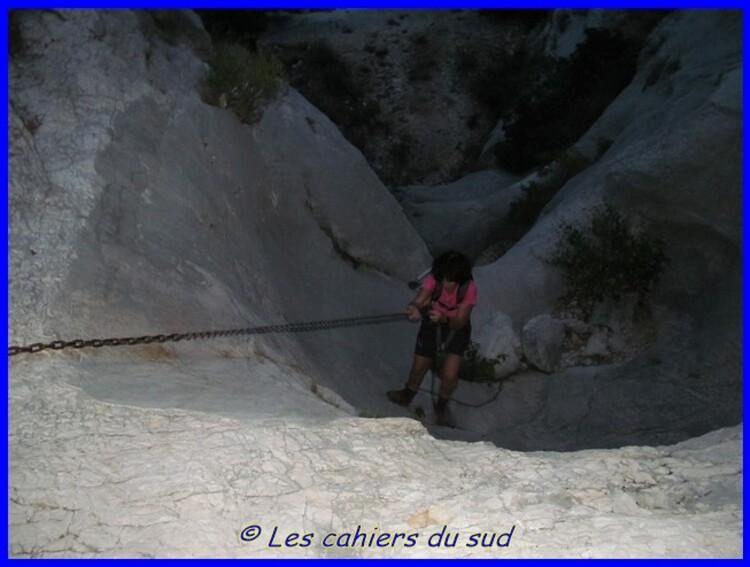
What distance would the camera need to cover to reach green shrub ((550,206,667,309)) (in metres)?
9.04

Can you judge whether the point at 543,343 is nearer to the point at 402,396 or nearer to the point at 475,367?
the point at 475,367

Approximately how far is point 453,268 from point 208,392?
8.75 feet

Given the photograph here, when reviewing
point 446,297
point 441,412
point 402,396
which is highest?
point 446,297

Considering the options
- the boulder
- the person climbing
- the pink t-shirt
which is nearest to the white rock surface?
the boulder

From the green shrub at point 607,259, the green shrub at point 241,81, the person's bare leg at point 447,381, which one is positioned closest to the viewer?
the person's bare leg at point 447,381

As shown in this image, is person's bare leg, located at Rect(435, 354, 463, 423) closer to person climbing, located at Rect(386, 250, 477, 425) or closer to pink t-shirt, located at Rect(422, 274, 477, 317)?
person climbing, located at Rect(386, 250, 477, 425)

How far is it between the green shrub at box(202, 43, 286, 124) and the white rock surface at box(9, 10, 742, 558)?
18 cm

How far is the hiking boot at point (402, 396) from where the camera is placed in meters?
6.82

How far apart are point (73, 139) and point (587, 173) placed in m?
7.46

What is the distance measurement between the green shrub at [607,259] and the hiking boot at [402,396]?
3401 millimetres

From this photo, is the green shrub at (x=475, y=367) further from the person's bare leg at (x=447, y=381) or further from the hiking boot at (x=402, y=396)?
the hiking boot at (x=402, y=396)

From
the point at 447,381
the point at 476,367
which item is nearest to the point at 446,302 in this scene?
the point at 447,381

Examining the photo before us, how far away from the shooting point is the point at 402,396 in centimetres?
684

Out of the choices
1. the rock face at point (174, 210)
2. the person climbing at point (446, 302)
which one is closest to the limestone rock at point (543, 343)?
the rock face at point (174, 210)
